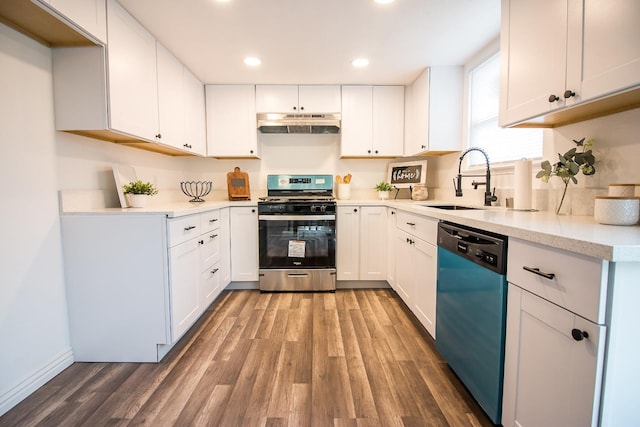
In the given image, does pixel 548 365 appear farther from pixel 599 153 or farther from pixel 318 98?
pixel 318 98

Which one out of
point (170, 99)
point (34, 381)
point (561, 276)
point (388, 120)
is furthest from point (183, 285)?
point (388, 120)

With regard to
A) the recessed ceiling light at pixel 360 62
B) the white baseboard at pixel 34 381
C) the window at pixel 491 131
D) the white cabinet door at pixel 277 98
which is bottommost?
the white baseboard at pixel 34 381

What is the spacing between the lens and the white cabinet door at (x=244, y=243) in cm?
295

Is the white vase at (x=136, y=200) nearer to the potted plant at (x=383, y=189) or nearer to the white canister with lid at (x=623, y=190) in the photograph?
the potted plant at (x=383, y=189)

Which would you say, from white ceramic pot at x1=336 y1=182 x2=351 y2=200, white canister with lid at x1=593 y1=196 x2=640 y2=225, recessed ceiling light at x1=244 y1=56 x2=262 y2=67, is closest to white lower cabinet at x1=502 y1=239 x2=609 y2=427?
white canister with lid at x1=593 y1=196 x2=640 y2=225

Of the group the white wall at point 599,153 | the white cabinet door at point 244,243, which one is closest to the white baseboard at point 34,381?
the white cabinet door at point 244,243

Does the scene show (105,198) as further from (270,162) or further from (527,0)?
→ (527,0)

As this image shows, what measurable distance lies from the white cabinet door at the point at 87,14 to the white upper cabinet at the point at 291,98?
1.60 metres

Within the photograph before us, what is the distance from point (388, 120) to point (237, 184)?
1811 mm

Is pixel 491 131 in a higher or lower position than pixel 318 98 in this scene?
lower

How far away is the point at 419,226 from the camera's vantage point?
80.5 inches

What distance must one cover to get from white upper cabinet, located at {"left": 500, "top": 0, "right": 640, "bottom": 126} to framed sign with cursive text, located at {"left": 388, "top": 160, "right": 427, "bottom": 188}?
4.86ft

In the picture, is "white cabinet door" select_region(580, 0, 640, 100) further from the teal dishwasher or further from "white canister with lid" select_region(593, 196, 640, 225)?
the teal dishwasher

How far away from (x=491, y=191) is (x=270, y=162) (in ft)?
7.62
